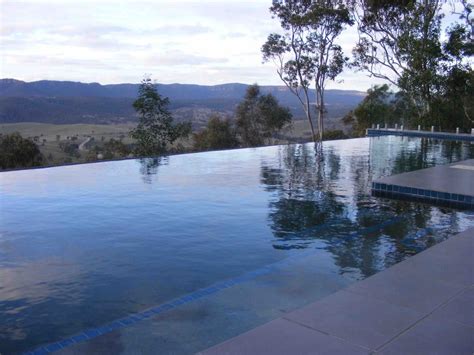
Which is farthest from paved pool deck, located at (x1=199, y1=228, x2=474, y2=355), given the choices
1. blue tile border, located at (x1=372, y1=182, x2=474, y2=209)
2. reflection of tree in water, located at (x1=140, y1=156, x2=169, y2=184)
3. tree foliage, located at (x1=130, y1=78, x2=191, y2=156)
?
tree foliage, located at (x1=130, y1=78, x2=191, y2=156)

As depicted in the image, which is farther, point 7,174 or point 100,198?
point 7,174

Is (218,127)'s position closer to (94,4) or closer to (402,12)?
(402,12)

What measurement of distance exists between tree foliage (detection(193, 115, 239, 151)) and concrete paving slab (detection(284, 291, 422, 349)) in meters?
20.7

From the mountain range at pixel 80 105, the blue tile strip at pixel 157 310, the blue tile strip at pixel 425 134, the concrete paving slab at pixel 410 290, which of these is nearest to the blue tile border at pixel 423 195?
the blue tile strip at pixel 157 310

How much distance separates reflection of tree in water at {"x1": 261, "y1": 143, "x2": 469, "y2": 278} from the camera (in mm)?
4410

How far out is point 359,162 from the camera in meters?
11.0

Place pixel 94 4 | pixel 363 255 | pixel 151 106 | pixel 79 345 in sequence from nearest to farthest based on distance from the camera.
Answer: pixel 79 345 → pixel 363 255 → pixel 94 4 → pixel 151 106

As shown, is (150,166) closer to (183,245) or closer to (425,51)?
(183,245)

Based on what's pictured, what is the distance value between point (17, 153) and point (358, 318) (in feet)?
49.6

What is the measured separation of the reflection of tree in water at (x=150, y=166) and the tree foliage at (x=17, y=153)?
5.83 meters

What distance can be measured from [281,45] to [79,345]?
22.2m

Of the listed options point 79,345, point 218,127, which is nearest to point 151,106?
point 218,127

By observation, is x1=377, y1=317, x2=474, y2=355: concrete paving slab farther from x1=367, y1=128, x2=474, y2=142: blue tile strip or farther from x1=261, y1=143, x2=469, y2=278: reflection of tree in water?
x1=367, y1=128, x2=474, y2=142: blue tile strip

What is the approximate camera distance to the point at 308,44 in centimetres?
2327
